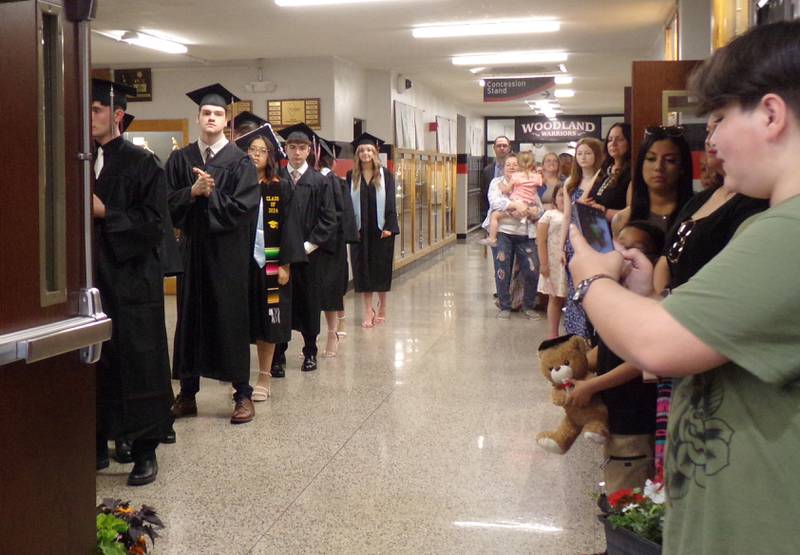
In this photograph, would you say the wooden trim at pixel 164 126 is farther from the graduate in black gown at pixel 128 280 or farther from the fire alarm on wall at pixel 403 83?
the graduate in black gown at pixel 128 280

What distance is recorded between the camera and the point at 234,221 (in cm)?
459

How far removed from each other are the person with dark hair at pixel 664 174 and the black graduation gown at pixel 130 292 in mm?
1935

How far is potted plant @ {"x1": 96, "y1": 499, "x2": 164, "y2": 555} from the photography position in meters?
2.41

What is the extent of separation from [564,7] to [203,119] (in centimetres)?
416

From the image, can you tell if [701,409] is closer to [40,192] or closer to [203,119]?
[40,192]

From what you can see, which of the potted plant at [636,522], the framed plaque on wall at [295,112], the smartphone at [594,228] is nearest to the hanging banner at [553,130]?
the framed plaque on wall at [295,112]

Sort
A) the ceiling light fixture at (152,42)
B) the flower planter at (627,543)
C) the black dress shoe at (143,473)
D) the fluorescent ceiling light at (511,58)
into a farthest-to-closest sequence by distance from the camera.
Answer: the fluorescent ceiling light at (511,58)
the ceiling light fixture at (152,42)
the black dress shoe at (143,473)
the flower planter at (627,543)

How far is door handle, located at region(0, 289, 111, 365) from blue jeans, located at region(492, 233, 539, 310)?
266 inches

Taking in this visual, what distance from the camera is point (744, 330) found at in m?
1.14

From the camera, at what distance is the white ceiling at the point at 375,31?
7488 millimetres

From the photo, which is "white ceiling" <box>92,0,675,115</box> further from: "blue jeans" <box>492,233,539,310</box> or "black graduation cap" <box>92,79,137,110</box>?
"black graduation cap" <box>92,79,137,110</box>

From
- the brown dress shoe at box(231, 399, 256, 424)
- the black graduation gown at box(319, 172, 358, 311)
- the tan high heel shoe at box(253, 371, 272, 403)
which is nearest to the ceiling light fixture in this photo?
the black graduation gown at box(319, 172, 358, 311)

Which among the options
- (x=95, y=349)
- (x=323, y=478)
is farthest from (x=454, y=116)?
(x=95, y=349)

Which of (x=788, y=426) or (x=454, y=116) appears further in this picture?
(x=454, y=116)
